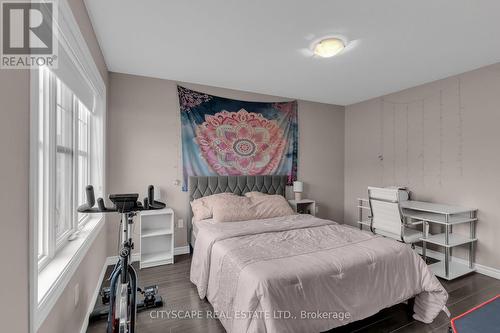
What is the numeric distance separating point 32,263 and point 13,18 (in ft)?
3.20

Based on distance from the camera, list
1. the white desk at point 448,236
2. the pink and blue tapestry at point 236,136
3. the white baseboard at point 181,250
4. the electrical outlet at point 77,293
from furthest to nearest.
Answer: the pink and blue tapestry at point 236,136 → the white baseboard at point 181,250 → the white desk at point 448,236 → the electrical outlet at point 77,293

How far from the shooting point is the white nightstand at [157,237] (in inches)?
123

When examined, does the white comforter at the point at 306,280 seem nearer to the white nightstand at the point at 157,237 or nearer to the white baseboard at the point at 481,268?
the white nightstand at the point at 157,237

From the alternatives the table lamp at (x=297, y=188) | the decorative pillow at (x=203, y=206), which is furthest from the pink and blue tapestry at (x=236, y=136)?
the decorative pillow at (x=203, y=206)

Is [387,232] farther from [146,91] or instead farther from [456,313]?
[146,91]

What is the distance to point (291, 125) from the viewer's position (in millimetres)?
4398

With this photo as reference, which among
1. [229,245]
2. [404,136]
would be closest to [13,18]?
[229,245]

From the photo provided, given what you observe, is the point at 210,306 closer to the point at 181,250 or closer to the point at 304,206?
the point at 181,250

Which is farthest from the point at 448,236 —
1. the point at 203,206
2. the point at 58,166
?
the point at 58,166

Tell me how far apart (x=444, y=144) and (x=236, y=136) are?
3111mm

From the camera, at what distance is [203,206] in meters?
3.32

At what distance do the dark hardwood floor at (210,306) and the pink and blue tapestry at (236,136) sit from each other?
1.30 metres

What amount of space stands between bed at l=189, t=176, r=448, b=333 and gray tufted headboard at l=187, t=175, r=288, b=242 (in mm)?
1114

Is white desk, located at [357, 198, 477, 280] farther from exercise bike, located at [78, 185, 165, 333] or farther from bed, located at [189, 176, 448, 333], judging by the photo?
exercise bike, located at [78, 185, 165, 333]
